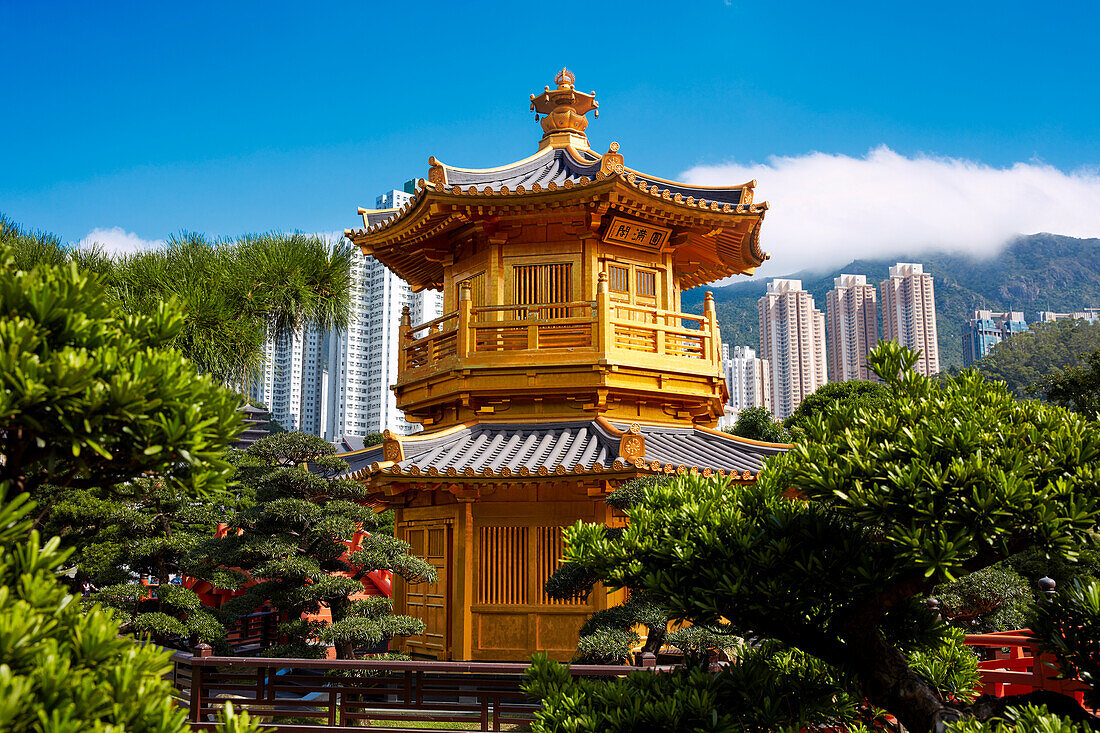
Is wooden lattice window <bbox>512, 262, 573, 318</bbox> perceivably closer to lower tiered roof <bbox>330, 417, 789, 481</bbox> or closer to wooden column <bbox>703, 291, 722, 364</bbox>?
lower tiered roof <bbox>330, 417, 789, 481</bbox>

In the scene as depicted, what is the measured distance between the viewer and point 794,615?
4531mm

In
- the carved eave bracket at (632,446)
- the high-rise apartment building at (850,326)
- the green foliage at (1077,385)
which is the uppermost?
the high-rise apartment building at (850,326)

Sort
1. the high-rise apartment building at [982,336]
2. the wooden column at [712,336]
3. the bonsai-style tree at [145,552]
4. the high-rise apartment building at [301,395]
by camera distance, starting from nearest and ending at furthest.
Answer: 1. the bonsai-style tree at [145,552]
2. the wooden column at [712,336]
3. the high-rise apartment building at [301,395]
4. the high-rise apartment building at [982,336]

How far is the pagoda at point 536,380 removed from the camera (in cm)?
1064

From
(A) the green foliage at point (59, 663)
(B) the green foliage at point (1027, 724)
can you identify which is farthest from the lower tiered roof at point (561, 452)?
(A) the green foliage at point (59, 663)

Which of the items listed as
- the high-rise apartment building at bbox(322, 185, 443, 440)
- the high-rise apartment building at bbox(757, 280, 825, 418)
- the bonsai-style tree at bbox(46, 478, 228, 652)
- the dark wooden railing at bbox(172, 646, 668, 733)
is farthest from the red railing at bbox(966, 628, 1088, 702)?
the high-rise apartment building at bbox(757, 280, 825, 418)

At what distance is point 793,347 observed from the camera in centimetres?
10181

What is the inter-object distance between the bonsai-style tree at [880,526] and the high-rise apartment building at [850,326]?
100 metres

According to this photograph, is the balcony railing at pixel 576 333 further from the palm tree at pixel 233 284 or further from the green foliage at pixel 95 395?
the green foliage at pixel 95 395

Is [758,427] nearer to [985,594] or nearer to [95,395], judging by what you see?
[985,594]

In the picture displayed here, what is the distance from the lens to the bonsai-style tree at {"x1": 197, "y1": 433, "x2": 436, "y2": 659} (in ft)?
30.6

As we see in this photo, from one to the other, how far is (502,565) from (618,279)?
4.57m

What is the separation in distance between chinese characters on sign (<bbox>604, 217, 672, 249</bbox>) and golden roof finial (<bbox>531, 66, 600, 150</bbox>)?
2.90 m

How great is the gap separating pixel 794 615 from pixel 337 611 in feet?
21.6
